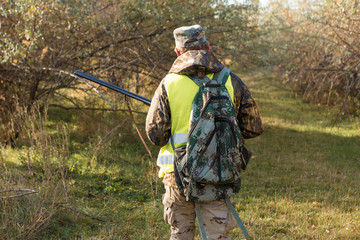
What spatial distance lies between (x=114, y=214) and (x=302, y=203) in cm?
247

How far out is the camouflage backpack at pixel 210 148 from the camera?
255 centimetres

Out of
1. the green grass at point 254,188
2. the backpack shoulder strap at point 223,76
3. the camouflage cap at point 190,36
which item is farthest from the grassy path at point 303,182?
the camouflage cap at point 190,36

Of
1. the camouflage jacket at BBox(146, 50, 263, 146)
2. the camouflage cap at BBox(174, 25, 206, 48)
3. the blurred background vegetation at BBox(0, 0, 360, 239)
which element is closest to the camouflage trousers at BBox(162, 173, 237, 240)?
the camouflage jacket at BBox(146, 50, 263, 146)

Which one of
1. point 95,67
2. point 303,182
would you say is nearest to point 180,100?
point 303,182

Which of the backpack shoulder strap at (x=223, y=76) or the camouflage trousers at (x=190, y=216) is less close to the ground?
the backpack shoulder strap at (x=223, y=76)

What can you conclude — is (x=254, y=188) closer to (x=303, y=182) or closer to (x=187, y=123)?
(x=303, y=182)

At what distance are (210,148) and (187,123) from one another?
0.24 metres

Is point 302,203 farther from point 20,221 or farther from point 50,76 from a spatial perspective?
point 50,76

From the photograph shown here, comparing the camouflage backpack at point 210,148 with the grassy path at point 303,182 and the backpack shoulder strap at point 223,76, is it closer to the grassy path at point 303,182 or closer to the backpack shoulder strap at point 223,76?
the backpack shoulder strap at point 223,76

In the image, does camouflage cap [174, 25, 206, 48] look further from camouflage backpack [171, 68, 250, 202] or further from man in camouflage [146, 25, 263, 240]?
camouflage backpack [171, 68, 250, 202]

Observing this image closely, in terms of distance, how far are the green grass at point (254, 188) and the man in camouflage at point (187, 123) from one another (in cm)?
131

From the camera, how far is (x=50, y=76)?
733cm

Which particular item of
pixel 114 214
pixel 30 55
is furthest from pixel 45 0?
pixel 114 214

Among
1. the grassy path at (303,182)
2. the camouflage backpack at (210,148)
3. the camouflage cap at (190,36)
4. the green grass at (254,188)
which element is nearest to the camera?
the camouflage backpack at (210,148)
